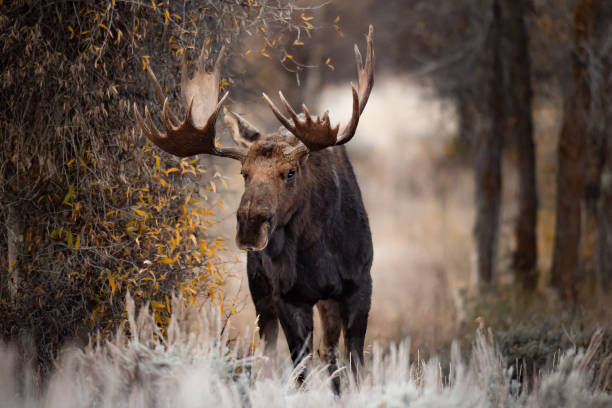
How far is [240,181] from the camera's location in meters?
12.9

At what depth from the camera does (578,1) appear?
10289mm

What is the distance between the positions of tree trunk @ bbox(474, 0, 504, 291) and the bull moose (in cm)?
667

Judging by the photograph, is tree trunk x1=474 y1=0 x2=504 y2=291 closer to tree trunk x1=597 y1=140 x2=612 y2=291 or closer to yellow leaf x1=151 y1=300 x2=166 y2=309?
tree trunk x1=597 y1=140 x2=612 y2=291

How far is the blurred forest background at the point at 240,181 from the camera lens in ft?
19.5

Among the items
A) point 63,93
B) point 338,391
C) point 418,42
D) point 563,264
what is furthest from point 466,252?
point 63,93

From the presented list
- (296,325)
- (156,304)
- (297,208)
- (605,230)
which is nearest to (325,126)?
(297,208)

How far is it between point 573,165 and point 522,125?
2827 mm

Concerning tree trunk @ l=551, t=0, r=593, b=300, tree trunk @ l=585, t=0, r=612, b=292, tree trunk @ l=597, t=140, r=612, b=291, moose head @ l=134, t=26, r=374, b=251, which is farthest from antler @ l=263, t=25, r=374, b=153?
tree trunk @ l=597, t=140, r=612, b=291

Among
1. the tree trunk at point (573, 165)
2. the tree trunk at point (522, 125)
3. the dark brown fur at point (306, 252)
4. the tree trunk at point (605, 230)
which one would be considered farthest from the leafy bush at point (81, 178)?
the tree trunk at point (605, 230)

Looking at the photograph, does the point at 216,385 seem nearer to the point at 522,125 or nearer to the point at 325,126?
the point at 325,126

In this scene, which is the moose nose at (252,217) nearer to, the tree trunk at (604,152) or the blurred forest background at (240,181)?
Result: the blurred forest background at (240,181)

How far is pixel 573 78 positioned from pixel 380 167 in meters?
16.4

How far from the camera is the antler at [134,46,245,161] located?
18.2 ft

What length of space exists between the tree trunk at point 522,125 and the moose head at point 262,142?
7.78m
